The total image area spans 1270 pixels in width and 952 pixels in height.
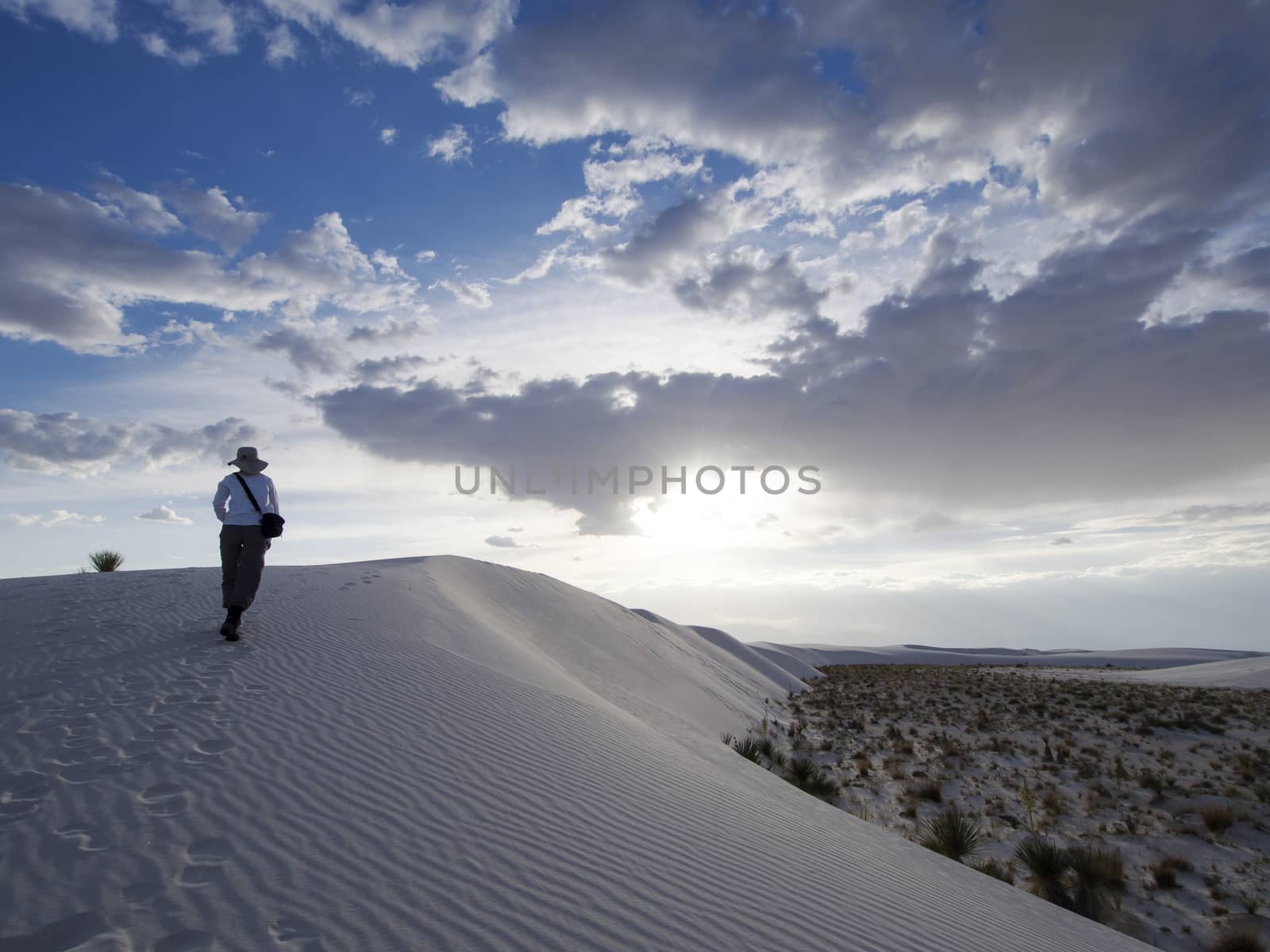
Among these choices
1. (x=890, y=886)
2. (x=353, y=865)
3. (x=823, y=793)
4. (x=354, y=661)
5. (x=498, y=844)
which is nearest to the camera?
(x=353, y=865)

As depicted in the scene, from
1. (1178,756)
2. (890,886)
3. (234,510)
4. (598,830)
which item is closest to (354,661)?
(234,510)

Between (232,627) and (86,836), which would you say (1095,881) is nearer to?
(86,836)

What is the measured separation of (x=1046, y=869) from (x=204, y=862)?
6.76 m

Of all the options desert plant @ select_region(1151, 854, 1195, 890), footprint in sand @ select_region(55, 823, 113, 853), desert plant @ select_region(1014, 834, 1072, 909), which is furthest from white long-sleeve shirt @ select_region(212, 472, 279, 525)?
desert plant @ select_region(1151, 854, 1195, 890)

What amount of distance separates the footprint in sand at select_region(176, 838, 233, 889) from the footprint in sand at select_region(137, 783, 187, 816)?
1.35ft

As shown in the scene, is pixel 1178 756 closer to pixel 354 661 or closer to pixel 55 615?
pixel 354 661

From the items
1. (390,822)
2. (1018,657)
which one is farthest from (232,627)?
(1018,657)

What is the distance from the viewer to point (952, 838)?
6617mm

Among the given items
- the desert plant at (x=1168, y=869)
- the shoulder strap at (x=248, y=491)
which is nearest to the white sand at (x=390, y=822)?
the shoulder strap at (x=248, y=491)

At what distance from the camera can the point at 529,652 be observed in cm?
1055

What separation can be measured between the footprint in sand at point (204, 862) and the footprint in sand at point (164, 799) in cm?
41

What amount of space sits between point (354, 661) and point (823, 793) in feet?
19.0

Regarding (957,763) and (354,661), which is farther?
(957,763)

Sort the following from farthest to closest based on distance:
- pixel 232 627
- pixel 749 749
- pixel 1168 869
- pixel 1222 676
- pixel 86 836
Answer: pixel 1222 676
pixel 749 749
pixel 232 627
pixel 1168 869
pixel 86 836
